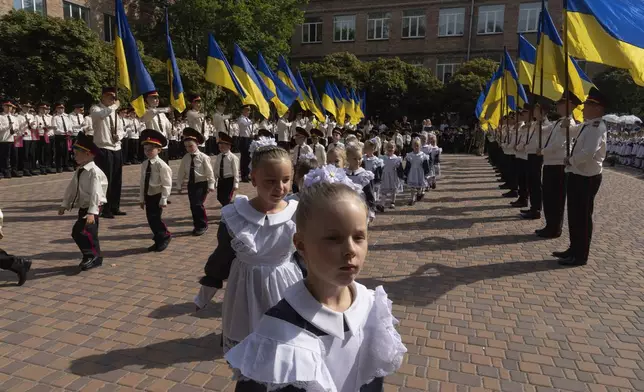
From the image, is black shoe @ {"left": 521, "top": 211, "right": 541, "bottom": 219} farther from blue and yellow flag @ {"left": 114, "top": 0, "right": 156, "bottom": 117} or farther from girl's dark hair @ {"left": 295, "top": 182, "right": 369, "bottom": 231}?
girl's dark hair @ {"left": 295, "top": 182, "right": 369, "bottom": 231}

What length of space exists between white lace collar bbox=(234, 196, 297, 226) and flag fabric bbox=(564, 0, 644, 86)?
15.3 ft

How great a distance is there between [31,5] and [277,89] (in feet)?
61.8

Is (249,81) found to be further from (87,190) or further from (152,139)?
(87,190)

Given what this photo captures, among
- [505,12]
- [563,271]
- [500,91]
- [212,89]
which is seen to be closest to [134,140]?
[212,89]

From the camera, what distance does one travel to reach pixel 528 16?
37875 millimetres

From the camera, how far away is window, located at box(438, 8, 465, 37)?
4016 cm

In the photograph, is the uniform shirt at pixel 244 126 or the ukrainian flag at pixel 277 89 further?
the uniform shirt at pixel 244 126

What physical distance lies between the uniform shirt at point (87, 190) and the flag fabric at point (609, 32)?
21.2ft

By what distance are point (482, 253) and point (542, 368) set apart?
3521 millimetres

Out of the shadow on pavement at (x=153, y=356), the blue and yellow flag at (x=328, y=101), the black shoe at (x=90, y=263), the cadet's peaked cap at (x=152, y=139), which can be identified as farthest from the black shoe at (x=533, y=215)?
the blue and yellow flag at (x=328, y=101)

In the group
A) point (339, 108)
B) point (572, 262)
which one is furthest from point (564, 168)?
point (339, 108)

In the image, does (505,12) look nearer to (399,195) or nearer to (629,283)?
(399,195)

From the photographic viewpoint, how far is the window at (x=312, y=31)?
45469mm

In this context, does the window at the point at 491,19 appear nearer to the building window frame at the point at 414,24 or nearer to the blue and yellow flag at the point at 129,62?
the building window frame at the point at 414,24
